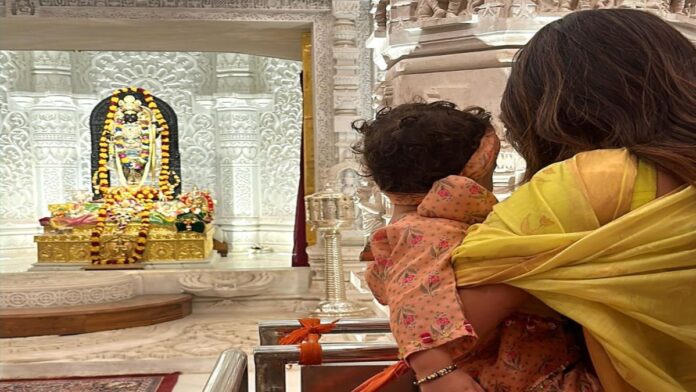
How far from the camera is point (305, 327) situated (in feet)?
3.52

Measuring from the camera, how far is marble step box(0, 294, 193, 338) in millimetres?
4875

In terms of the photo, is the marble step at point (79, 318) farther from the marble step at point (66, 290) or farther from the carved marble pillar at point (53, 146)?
the carved marble pillar at point (53, 146)

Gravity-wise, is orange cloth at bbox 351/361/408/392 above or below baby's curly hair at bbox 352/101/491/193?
below

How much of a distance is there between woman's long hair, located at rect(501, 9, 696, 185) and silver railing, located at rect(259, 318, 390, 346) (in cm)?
48

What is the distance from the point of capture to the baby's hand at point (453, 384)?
0.75m

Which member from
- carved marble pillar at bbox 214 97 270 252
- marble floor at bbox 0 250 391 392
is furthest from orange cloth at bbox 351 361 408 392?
carved marble pillar at bbox 214 97 270 252

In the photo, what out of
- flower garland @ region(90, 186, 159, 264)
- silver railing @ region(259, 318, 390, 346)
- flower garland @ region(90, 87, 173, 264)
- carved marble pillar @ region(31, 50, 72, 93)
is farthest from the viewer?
carved marble pillar @ region(31, 50, 72, 93)

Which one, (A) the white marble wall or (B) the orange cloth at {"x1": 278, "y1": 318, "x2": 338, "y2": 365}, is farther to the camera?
(A) the white marble wall

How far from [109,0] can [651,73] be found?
5.45 metres

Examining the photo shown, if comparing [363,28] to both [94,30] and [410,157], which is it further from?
[410,157]

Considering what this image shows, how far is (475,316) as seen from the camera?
2.49 feet

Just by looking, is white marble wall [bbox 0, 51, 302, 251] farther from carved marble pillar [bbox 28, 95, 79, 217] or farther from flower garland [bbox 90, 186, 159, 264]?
flower garland [bbox 90, 186, 159, 264]

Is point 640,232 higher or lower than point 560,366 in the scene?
higher

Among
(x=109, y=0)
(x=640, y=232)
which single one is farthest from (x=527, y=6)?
(x=109, y=0)
